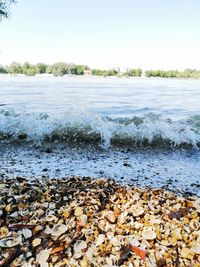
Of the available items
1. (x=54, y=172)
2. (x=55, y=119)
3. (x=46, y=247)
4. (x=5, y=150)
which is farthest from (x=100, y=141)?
(x=46, y=247)

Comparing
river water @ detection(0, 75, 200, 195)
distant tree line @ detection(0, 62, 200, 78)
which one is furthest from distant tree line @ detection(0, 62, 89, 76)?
river water @ detection(0, 75, 200, 195)

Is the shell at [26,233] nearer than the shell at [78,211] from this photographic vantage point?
Yes

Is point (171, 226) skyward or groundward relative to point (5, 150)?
skyward

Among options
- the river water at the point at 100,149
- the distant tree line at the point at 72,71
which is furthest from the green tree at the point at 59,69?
the river water at the point at 100,149

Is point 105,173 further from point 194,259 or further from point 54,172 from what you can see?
point 194,259

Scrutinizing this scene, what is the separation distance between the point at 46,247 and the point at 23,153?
3.74 meters

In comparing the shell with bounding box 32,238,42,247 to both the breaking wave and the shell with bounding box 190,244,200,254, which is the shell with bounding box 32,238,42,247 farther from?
the breaking wave

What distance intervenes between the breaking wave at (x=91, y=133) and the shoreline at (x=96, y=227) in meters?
3.59

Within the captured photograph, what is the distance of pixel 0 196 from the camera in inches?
133

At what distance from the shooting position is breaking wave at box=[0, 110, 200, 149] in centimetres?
730

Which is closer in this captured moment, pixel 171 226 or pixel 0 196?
pixel 171 226

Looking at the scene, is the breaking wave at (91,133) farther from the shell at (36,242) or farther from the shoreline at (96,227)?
the shell at (36,242)

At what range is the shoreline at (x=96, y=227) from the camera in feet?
8.33

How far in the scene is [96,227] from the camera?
288 centimetres
